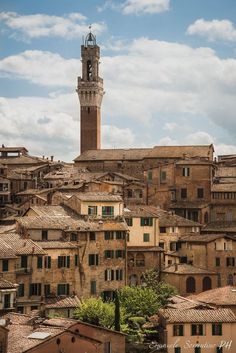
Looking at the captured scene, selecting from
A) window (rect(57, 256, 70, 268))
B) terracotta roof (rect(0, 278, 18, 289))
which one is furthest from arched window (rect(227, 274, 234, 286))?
terracotta roof (rect(0, 278, 18, 289))

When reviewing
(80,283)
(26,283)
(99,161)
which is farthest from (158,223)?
(99,161)

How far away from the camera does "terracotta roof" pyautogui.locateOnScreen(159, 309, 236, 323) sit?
5556cm

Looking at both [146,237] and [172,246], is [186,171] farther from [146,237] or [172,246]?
[146,237]

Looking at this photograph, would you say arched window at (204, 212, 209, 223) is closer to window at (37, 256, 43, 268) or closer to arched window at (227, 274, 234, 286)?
arched window at (227, 274, 234, 286)

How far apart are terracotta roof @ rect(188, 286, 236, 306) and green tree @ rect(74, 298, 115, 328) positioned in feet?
29.0

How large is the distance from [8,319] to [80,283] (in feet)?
47.3

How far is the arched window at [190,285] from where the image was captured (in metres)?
70.3

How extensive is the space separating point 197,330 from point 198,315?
3.43 feet

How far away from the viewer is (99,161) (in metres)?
107

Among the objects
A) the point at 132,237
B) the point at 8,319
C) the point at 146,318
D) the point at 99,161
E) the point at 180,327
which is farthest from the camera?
the point at 99,161

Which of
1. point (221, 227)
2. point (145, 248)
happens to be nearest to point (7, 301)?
point (145, 248)

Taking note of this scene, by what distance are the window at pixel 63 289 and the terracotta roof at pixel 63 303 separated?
3.99 ft

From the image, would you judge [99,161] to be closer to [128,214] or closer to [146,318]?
[128,214]

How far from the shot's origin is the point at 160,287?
66.5m
